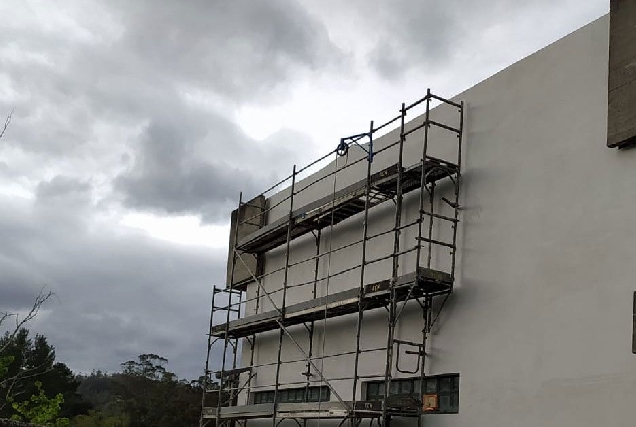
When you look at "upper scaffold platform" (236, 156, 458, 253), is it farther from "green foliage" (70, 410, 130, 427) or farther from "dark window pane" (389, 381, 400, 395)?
"green foliage" (70, 410, 130, 427)

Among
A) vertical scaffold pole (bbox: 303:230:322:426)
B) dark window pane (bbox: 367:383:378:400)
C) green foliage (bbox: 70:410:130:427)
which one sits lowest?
green foliage (bbox: 70:410:130:427)

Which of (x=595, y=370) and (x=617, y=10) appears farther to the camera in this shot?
(x=617, y=10)

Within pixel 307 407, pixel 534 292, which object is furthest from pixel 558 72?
pixel 307 407

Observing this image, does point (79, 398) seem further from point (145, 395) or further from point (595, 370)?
point (595, 370)

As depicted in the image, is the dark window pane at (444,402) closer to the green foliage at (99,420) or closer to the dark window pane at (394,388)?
the dark window pane at (394,388)

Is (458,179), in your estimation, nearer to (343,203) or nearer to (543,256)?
(543,256)

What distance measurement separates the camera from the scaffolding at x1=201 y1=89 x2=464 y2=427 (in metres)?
12.9

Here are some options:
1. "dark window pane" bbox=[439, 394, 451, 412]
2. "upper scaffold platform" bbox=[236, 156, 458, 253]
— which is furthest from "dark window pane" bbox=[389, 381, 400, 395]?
"upper scaffold platform" bbox=[236, 156, 458, 253]

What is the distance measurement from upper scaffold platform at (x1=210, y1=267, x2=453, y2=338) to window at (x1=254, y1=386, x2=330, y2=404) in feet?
4.78

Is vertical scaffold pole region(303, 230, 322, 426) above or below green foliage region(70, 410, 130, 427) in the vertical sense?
above

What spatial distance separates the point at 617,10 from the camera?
34.8ft

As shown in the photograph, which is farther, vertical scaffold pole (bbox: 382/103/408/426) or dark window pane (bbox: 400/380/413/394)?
dark window pane (bbox: 400/380/413/394)

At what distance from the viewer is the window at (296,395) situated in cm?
1608

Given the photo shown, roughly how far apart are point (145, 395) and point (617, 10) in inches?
1965
